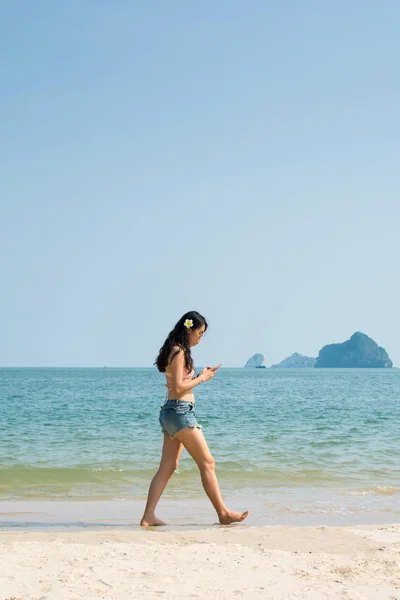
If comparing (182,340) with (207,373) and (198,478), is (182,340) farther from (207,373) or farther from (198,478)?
(198,478)

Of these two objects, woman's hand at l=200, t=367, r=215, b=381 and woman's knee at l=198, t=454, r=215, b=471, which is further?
woman's knee at l=198, t=454, r=215, b=471

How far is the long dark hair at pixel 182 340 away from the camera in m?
6.56

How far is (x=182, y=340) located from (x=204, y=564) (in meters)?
2.13

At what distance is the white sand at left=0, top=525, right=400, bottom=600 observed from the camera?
14.3 ft

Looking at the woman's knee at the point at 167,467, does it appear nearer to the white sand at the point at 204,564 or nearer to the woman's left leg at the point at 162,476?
the woman's left leg at the point at 162,476

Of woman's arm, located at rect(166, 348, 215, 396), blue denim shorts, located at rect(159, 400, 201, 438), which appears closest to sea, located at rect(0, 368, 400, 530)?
blue denim shorts, located at rect(159, 400, 201, 438)

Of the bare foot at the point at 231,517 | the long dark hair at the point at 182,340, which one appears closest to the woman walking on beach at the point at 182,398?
the long dark hair at the point at 182,340

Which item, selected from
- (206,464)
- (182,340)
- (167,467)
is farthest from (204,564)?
(182,340)

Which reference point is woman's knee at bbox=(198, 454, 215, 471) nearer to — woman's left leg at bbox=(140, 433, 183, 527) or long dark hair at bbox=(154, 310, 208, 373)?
woman's left leg at bbox=(140, 433, 183, 527)

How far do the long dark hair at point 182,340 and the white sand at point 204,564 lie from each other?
1.46m

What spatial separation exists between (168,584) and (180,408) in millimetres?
2197

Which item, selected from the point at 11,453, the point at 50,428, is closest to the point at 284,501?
the point at 11,453

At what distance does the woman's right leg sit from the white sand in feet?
1.31

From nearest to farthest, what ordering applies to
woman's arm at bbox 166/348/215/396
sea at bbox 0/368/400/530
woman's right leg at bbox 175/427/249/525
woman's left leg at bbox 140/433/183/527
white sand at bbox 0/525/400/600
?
white sand at bbox 0/525/400/600 → woman's arm at bbox 166/348/215/396 → woman's right leg at bbox 175/427/249/525 → woman's left leg at bbox 140/433/183/527 → sea at bbox 0/368/400/530
